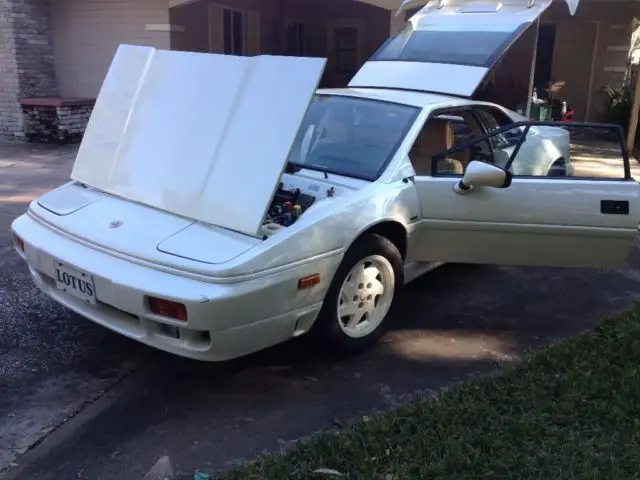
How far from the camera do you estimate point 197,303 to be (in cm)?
282

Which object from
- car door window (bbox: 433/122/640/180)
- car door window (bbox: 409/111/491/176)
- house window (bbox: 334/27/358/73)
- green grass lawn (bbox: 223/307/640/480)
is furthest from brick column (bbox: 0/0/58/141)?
green grass lawn (bbox: 223/307/640/480)

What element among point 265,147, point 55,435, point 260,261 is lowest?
point 55,435

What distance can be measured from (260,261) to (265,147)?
0.61m

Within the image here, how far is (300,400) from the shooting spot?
10.9 feet

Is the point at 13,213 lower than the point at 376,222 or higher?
lower

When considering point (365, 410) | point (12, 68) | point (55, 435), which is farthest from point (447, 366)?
point (12, 68)

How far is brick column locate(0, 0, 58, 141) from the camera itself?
11.3 meters

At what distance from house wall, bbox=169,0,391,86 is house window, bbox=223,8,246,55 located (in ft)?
0.56

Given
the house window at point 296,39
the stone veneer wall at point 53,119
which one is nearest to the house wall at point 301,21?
the house window at point 296,39

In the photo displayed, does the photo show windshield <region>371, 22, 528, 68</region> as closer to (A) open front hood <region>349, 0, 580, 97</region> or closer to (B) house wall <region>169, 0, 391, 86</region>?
(A) open front hood <region>349, 0, 580, 97</region>

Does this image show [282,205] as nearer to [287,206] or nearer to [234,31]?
[287,206]

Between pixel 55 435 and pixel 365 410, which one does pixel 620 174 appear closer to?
pixel 365 410

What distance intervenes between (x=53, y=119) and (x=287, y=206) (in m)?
9.35

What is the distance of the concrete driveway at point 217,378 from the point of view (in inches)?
114
